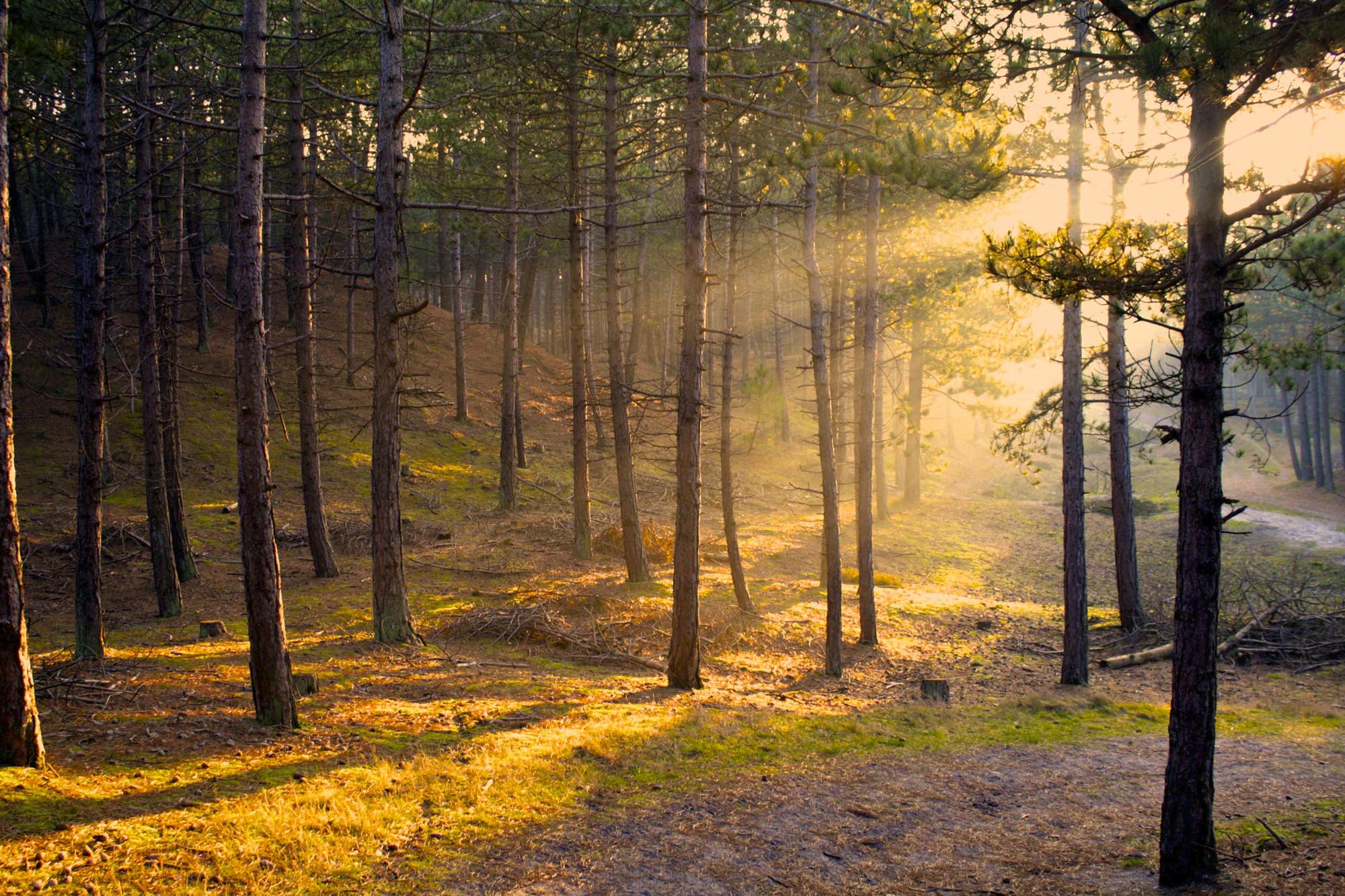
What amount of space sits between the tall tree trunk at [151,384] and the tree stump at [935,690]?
1226 cm

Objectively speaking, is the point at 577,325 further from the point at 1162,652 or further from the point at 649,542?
the point at 1162,652

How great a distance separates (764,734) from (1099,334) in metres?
9.55

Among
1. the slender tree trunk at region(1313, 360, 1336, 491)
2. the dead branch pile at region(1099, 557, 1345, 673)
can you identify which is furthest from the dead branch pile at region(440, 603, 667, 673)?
the slender tree trunk at region(1313, 360, 1336, 491)

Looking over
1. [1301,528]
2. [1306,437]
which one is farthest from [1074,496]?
[1306,437]

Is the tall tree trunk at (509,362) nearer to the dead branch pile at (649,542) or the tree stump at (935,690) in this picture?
the dead branch pile at (649,542)

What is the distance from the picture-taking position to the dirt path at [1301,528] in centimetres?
2609

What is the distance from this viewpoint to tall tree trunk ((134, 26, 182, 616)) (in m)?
11.8

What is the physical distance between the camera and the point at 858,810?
24.9ft

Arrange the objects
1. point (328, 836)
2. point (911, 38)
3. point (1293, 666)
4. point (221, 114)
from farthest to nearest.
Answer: point (221, 114)
point (1293, 666)
point (911, 38)
point (328, 836)

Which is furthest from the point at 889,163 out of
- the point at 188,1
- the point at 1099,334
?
the point at 188,1

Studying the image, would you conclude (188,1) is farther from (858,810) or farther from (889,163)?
(858,810)

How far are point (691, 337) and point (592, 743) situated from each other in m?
5.32

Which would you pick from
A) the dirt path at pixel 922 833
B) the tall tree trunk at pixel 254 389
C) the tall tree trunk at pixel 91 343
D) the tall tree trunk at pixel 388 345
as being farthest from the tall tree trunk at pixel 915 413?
the tall tree trunk at pixel 91 343

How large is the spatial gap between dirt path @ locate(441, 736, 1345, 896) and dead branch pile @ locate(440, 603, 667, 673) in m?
4.85
